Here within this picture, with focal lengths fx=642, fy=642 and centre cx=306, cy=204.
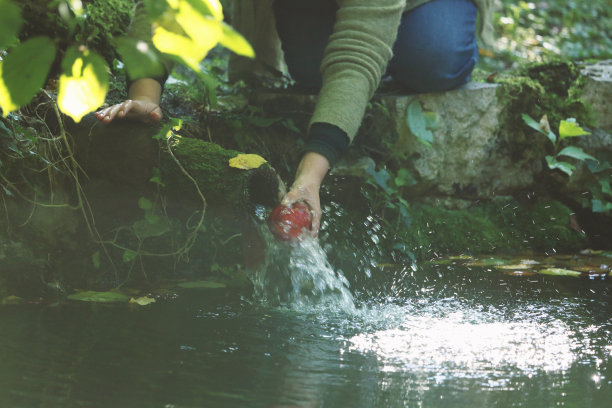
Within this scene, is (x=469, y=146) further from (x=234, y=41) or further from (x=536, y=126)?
(x=234, y=41)

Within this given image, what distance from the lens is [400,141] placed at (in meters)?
2.94

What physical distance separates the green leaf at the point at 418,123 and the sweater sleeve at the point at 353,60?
1.89 feet

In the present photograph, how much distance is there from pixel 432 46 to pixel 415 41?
0.08 meters

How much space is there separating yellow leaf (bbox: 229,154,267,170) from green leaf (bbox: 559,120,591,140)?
5.24 feet

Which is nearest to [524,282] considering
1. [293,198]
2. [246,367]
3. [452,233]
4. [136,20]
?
[452,233]

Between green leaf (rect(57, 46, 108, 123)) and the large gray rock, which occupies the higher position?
the large gray rock

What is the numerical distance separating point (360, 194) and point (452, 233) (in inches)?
19.1

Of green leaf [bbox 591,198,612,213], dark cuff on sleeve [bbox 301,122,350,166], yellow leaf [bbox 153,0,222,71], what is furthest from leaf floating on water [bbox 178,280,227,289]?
green leaf [bbox 591,198,612,213]

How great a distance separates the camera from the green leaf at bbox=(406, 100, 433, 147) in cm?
280

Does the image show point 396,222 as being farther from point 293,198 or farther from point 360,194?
point 293,198

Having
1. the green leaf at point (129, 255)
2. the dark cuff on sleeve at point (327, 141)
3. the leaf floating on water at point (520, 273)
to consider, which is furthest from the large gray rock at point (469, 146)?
the green leaf at point (129, 255)

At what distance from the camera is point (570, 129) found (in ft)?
9.70

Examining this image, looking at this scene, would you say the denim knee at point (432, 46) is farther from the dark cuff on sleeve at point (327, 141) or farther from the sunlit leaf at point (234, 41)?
the sunlit leaf at point (234, 41)

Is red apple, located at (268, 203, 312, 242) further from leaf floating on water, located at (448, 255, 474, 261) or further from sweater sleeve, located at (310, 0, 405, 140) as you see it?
leaf floating on water, located at (448, 255, 474, 261)
